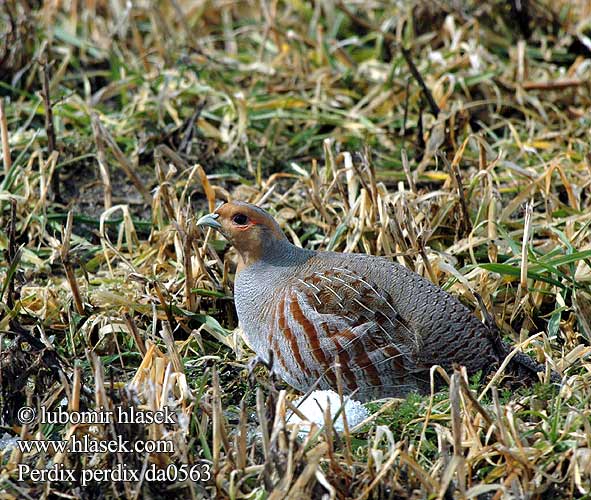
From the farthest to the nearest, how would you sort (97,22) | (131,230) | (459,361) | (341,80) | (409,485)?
(97,22), (341,80), (131,230), (459,361), (409,485)

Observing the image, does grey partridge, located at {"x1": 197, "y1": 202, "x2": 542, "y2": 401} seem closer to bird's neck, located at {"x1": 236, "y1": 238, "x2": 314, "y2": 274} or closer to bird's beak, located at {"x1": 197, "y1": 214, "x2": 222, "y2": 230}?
bird's neck, located at {"x1": 236, "y1": 238, "x2": 314, "y2": 274}

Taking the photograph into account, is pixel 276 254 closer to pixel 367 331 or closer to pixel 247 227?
pixel 247 227

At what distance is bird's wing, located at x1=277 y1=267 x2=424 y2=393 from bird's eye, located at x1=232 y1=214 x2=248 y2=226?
48cm

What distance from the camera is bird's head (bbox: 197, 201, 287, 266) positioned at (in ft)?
13.2

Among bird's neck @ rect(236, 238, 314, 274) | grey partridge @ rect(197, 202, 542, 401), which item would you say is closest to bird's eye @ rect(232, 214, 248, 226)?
bird's neck @ rect(236, 238, 314, 274)

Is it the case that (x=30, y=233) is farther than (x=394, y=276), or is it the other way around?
(x=30, y=233)

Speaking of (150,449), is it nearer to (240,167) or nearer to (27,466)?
(27,466)

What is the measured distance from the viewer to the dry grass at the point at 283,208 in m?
3.09

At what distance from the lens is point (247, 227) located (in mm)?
4031

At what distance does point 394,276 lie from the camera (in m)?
3.84

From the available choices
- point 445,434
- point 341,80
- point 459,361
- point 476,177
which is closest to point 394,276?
point 459,361

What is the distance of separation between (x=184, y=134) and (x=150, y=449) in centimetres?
283

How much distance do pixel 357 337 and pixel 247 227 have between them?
71cm

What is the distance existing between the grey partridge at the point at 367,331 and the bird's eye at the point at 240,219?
12.6 inches
